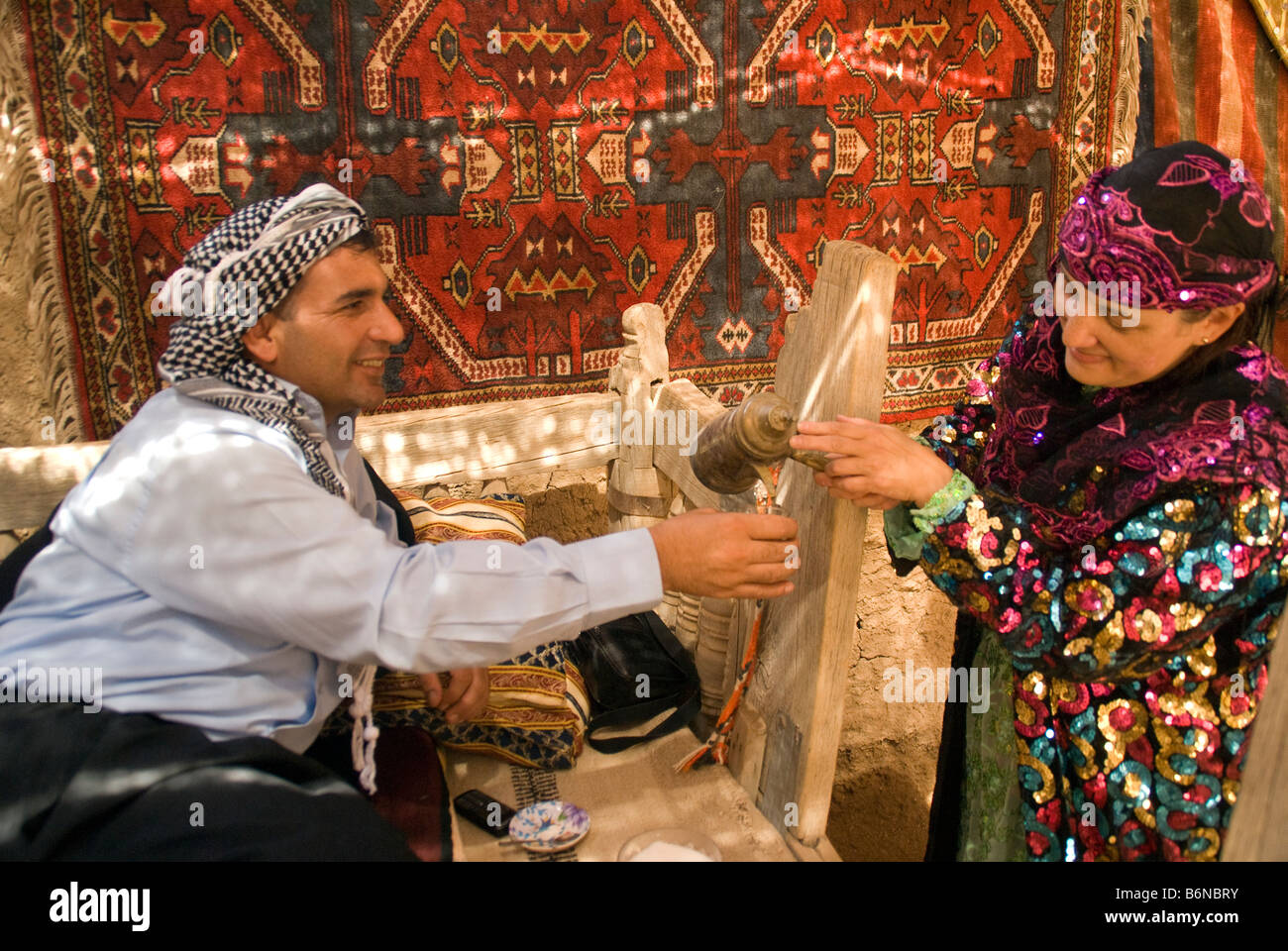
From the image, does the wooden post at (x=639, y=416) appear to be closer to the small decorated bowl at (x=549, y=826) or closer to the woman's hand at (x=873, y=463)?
the small decorated bowl at (x=549, y=826)

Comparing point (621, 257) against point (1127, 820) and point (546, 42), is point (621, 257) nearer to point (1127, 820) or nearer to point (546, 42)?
point (546, 42)

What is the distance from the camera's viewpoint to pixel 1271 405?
1.70 metres

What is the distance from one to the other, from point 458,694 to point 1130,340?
1553 mm

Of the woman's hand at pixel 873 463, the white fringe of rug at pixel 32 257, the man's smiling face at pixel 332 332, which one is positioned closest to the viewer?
the woman's hand at pixel 873 463

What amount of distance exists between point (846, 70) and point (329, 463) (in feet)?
9.29

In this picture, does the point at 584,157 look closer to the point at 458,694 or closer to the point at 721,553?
the point at 458,694

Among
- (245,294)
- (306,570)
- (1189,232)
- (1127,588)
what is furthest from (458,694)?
(1189,232)

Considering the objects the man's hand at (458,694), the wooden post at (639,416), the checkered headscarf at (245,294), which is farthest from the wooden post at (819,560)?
the checkered headscarf at (245,294)

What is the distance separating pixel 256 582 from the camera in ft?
5.35

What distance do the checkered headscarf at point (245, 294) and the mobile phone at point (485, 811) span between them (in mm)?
847

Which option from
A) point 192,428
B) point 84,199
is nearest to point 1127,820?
point 192,428

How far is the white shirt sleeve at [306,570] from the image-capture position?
Answer: 5.34 feet

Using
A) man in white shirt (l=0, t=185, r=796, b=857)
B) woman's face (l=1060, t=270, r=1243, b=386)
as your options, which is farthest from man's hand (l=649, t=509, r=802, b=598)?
woman's face (l=1060, t=270, r=1243, b=386)

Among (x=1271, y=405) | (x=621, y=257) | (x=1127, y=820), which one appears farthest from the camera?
(x=621, y=257)
